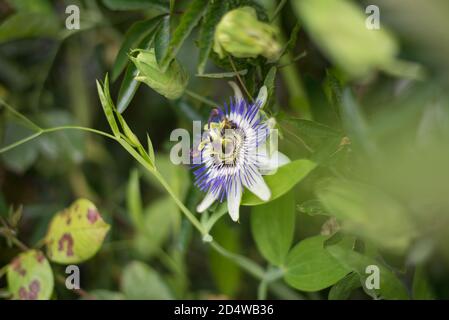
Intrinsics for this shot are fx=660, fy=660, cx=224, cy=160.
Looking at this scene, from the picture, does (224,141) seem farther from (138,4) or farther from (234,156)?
(138,4)

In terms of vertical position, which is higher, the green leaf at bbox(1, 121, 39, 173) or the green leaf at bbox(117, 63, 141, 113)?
the green leaf at bbox(1, 121, 39, 173)

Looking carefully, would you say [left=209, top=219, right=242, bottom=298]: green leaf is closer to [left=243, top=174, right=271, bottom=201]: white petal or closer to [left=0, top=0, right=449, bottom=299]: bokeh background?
[left=0, top=0, right=449, bottom=299]: bokeh background

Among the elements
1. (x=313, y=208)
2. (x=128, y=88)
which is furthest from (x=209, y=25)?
(x=313, y=208)

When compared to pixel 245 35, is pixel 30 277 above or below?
below

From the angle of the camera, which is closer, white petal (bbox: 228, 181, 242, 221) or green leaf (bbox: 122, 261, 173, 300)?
white petal (bbox: 228, 181, 242, 221)

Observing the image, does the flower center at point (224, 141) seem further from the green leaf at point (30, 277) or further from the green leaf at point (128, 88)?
the green leaf at point (30, 277)

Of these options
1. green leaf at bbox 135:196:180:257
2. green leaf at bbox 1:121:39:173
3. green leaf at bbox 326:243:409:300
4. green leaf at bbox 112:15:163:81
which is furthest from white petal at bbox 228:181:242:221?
green leaf at bbox 1:121:39:173

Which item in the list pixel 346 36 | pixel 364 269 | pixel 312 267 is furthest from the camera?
pixel 312 267

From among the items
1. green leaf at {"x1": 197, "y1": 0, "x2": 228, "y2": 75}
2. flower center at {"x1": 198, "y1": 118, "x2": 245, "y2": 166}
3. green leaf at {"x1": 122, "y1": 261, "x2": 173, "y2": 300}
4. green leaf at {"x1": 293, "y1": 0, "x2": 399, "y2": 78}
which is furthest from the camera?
green leaf at {"x1": 122, "y1": 261, "x2": 173, "y2": 300}
